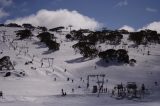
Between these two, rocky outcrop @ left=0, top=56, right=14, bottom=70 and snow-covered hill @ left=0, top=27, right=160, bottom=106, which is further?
rocky outcrop @ left=0, top=56, right=14, bottom=70

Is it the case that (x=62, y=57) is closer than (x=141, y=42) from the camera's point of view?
Yes

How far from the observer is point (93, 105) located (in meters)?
42.7

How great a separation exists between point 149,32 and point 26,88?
66219 millimetres

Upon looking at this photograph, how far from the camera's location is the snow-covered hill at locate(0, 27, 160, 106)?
149 feet

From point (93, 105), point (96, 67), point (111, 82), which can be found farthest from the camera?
point (96, 67)

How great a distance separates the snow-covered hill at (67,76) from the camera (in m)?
45.4

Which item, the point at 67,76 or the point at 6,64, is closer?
the point at 67,76

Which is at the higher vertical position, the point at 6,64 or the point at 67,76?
the point at 6,64

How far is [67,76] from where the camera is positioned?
69312 millimetres

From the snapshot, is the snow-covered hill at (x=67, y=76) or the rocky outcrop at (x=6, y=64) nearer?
the snow-covered hill at (x=67, y=76)

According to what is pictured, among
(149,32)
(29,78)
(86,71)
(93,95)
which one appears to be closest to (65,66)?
(86,71)

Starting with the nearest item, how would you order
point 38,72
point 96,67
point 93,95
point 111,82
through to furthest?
point 93,95 < point 111,82 < point 38,72 < point 96,67

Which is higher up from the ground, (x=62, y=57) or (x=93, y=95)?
(x=62, y=57)

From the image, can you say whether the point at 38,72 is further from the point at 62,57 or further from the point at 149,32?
the point at 149,32
